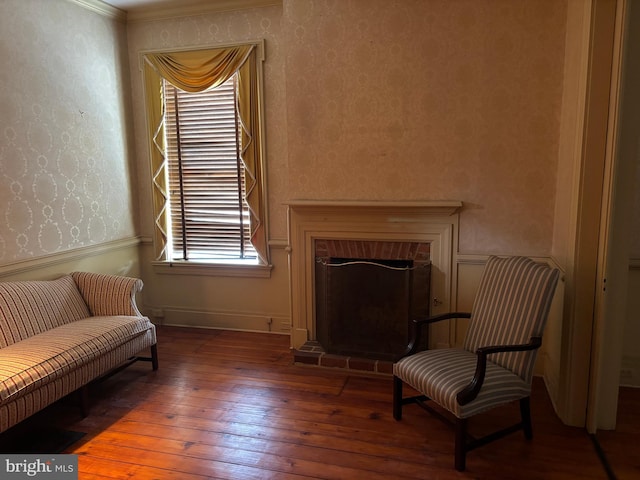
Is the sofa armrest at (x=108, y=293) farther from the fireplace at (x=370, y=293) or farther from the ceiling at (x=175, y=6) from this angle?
the ceiling at (x=175, y=6)

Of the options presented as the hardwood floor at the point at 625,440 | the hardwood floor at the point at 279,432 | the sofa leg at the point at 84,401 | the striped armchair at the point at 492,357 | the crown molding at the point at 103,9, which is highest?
the crown molding at the point at 103,9

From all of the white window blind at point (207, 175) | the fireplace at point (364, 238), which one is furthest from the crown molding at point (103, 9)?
the fireplace at point (364, 238)

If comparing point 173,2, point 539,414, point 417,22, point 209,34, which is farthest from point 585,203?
point 173,2

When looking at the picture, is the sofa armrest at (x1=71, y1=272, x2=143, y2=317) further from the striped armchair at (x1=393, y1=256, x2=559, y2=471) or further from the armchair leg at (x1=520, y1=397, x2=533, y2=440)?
the armchair leg at (x1=520, y1=397, x2=533, y2=440)

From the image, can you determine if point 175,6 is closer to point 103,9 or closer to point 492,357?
point 103,9

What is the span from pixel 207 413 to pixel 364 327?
50.4 inches

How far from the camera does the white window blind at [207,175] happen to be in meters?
4.19

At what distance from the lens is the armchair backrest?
8.13 ft

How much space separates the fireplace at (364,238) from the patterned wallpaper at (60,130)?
1746mm

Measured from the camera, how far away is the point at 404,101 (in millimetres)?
3293

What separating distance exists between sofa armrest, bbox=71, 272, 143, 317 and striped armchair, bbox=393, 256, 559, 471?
2.05 meters

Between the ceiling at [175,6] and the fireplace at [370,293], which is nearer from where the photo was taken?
the fireplace at [370,293]

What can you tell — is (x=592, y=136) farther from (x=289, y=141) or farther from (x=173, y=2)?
(x=173, y=2)

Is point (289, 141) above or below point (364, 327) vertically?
above
